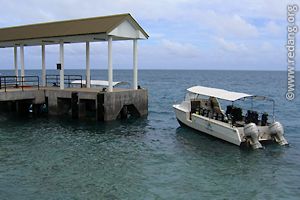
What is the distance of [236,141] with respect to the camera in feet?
66.0

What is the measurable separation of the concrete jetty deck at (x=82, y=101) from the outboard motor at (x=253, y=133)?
35.7 ft

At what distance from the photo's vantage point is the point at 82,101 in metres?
28.8

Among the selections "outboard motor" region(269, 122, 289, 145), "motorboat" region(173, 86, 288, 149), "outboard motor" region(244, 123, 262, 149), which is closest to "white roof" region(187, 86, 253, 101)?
"motorboat" region(173, 86, 288, 149)

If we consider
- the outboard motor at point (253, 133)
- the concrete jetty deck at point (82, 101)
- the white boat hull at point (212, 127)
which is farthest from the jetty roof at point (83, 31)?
the outboard motor at point (253, 133)

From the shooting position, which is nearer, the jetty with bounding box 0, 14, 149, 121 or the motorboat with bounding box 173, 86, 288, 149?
the motorboat with bounding box 173, 86, 288, 149

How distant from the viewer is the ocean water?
1365 centimetres

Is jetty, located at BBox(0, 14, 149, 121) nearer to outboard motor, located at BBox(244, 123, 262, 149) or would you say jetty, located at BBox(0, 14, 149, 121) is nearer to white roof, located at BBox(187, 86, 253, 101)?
white roof, located at BBox(187, 86, 253, 101)

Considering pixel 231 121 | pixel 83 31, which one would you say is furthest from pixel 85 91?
pixel 231 121

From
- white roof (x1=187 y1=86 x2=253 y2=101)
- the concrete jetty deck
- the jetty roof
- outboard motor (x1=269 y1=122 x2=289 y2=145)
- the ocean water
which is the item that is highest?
the jetty roof

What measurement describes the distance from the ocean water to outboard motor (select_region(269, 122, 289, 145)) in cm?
46

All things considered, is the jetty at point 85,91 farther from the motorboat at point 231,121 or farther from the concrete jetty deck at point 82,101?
the motorboat at point 231,121

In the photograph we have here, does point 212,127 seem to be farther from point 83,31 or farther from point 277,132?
point 83,31

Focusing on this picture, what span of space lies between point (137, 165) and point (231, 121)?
723 cm

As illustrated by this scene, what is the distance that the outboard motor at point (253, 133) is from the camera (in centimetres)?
1938
